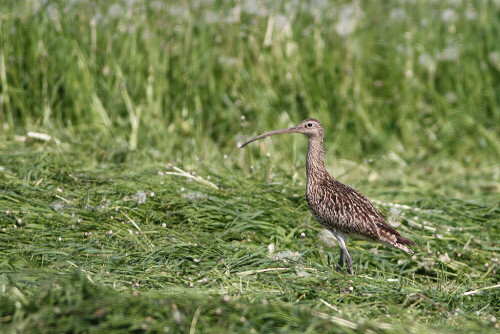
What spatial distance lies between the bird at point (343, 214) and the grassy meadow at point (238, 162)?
0.27m

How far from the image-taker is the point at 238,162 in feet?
25.2

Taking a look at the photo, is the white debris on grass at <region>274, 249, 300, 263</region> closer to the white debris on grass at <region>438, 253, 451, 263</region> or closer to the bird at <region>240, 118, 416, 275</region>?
the bird at <region>240, 118, 416, 275</region>

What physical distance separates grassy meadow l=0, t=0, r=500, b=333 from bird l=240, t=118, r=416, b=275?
274mm

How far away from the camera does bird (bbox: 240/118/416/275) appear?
17.4 feet

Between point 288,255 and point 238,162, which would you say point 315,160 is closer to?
point 288,255

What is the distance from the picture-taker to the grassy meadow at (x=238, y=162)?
417 centimetres

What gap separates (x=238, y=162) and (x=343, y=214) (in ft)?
8.09

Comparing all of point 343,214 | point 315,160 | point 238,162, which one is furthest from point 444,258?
point 238,162

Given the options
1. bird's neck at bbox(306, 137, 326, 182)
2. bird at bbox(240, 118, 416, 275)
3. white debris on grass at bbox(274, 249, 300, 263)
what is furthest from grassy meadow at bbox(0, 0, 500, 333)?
bird's neck at bbox(306, 137, 326, 182)

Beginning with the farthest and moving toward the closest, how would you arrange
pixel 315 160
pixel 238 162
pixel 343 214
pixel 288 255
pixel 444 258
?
1. pixel 238 162
2. pixel 315 160
3. pixel 444 258
4. pixel 343 214
5. pixel 288 255

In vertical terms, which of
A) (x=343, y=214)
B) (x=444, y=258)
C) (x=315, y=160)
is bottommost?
(x=444, y=258)

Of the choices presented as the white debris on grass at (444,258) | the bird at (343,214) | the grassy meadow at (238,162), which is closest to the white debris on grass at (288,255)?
the grassy meadow at (238,162)

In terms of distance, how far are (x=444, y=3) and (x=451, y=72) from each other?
2052mm

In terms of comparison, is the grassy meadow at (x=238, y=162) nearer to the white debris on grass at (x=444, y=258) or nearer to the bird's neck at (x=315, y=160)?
the white debris on grass at (x=444, y=258)
